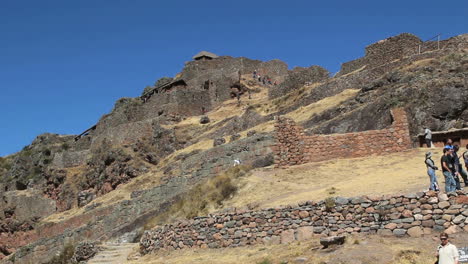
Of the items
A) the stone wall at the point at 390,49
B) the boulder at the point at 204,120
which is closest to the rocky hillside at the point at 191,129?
the stone wall at the point at 390,49

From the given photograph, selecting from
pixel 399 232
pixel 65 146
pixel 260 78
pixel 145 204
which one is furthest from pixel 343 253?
pixel 65 146

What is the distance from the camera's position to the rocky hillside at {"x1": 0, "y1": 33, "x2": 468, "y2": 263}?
80.4 feet

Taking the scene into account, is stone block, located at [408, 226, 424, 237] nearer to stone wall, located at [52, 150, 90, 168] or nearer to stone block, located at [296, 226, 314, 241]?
stone block, located at [296, 226, 314, 241]

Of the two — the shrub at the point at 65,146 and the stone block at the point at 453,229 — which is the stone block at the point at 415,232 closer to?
the stone block at the point at 453,229

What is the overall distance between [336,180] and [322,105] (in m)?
15.5

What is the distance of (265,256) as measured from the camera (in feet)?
39.7

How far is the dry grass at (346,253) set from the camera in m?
10.0

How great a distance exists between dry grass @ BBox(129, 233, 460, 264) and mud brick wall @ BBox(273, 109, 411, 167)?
6.72 metres

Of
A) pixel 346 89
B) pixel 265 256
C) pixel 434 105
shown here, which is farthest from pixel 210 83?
pixel 265 256

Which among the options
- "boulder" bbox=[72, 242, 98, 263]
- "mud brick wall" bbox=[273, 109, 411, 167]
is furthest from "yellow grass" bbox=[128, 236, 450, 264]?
"mud brick wall" bbox=[273, 109, 411, 167]

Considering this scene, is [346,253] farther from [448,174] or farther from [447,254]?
[448,174]

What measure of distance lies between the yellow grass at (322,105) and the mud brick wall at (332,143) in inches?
390

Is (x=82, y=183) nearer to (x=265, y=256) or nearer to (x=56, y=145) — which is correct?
(x=56, y=145)

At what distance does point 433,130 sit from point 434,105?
1452mm
